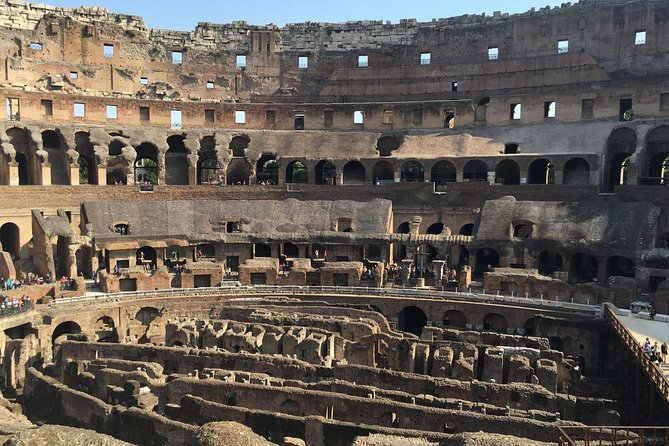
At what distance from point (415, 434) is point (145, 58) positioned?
1900 inches

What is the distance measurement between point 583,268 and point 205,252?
25251 millimetres

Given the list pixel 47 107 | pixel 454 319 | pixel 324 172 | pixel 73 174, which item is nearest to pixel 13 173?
pixel 73 174

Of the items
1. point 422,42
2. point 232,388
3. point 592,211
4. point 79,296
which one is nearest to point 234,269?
point 79,296

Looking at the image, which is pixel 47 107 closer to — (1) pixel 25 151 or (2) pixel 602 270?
(1) pixel 25 151

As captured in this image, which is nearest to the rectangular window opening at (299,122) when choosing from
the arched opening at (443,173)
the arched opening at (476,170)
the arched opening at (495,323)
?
the arched opening at (443,173)

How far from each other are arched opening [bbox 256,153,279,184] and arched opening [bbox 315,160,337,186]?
383 cm

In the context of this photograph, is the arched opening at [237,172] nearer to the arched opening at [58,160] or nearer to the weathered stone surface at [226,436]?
the arched opening at [58,160]

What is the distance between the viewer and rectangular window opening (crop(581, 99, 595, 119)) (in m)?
44.3

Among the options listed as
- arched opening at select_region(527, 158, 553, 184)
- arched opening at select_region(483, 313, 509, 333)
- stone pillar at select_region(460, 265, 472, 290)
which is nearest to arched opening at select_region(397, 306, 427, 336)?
stone pillar at select_region(460, 265, 472, 290)

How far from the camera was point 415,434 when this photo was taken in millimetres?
15578

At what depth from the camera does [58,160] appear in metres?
44.3

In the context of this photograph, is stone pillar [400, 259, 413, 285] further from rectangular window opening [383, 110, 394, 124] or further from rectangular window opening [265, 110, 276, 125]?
rectangular window opening [265, 110, 276, 125]

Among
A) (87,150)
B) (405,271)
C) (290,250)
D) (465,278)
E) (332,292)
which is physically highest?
(87,150)

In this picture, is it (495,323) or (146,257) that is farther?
(146,257)
